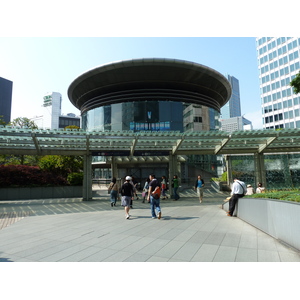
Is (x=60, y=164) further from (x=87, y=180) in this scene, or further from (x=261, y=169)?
(x=261, y=169)

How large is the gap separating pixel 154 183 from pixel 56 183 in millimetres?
12882

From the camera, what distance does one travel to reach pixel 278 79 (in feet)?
211

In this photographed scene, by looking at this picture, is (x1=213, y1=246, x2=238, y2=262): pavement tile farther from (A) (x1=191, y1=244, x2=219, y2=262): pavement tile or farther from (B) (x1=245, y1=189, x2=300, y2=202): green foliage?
(B) (x1=245, y1=189, x2=300, y2=202): green foliage

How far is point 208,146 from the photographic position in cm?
1650

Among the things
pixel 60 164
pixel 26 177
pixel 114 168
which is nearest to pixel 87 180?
pixel 60 164

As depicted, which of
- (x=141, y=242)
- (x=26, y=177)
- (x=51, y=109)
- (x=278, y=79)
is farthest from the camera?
(x=51, y=109)

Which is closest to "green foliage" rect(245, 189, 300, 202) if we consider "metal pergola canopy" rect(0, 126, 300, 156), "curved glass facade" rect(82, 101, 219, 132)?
A: "metal pergola canopy" rect(0, 126, 300, 156)

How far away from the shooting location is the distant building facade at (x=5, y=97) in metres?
137

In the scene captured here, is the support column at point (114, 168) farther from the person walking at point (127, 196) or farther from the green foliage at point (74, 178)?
the person walking at point (127, 196)

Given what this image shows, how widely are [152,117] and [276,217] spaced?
23.0m

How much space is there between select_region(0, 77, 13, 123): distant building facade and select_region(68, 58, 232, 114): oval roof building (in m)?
130

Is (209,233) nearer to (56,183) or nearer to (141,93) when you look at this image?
(56,183)

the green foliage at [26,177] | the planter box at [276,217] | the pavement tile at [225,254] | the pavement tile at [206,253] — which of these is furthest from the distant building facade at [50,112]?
the pavement tile at [225,254]

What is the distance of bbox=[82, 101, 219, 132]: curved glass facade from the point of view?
27.6m
